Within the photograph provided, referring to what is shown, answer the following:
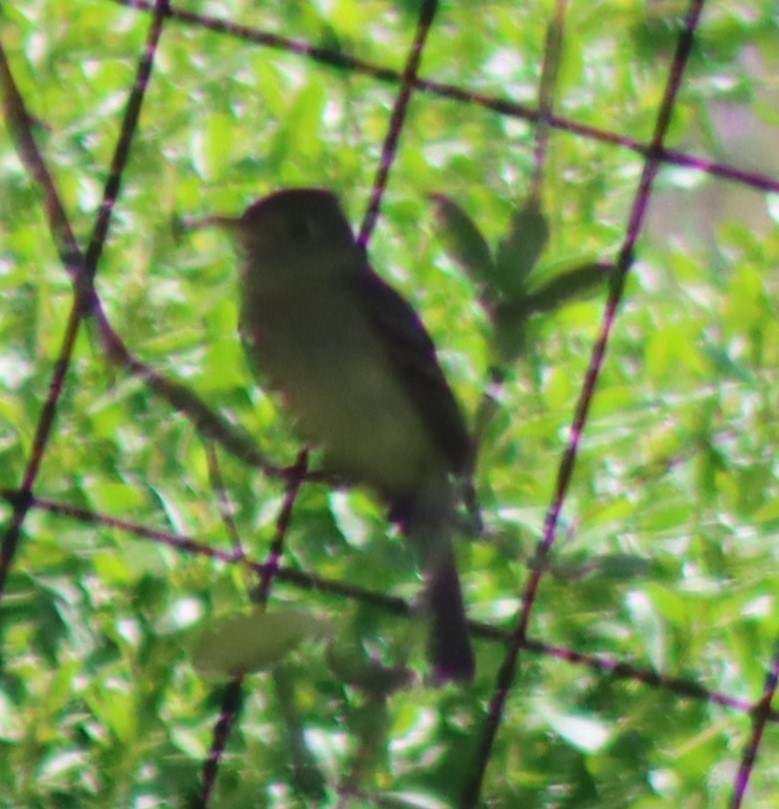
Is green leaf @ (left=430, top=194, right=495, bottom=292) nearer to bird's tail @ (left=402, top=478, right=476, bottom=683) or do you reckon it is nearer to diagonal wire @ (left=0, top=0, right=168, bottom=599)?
bird's tail @ (left=402, top=478, right=476, bottom=683)

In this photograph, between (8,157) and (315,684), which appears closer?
(315,684)

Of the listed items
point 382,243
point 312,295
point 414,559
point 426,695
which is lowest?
point 414,559

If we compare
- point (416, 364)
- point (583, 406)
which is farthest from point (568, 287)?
point (416, 364)

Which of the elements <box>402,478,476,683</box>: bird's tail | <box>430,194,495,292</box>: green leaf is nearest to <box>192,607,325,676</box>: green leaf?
<box>402,478,476,683</box>: bird's tail

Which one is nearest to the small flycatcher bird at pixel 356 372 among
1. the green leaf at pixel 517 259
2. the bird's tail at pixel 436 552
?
the bird's tail at pixel 436 552

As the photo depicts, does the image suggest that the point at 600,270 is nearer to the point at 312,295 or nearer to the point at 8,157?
the point at 312,295

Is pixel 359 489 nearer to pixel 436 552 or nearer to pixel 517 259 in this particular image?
pixel 436 552

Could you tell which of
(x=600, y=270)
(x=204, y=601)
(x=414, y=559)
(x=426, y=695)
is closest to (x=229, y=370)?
(x=204, y=601)
